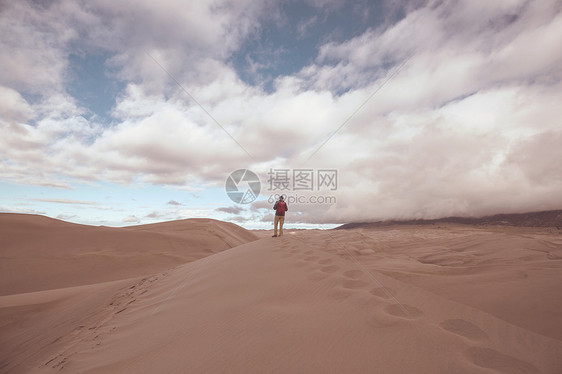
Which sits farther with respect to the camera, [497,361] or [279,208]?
[279,208]

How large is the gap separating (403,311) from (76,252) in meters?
13.5

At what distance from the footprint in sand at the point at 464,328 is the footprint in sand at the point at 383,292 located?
57 cm

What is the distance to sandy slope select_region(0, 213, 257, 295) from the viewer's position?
9195mm

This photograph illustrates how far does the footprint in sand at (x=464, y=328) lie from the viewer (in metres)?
1.78

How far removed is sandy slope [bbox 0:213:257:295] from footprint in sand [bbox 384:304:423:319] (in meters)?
10.3

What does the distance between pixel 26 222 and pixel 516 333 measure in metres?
18.8

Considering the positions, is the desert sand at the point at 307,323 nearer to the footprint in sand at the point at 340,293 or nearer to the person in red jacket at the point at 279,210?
the footprint in sand at the point at 340,293

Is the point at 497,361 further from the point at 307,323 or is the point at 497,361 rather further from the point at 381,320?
the point at 307,323

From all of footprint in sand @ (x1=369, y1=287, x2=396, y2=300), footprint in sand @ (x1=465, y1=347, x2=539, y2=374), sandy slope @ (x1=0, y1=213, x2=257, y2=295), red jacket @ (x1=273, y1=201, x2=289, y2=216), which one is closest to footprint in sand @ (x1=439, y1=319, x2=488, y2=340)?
footprint in sand @ (x1=465, y1=347, x2=539, y2=374)

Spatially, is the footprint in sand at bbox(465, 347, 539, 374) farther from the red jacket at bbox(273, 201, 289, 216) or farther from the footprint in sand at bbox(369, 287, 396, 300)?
the red jacket at bbox(273, 201, 289, 216)

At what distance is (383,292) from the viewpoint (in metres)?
2.60

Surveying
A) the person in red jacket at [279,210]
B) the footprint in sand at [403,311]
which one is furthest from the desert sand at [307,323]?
the person in red jacket at [279,210]

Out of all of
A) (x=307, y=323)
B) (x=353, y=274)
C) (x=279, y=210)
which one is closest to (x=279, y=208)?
(x=279, y=210)

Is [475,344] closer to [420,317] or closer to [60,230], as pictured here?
[420,317]
